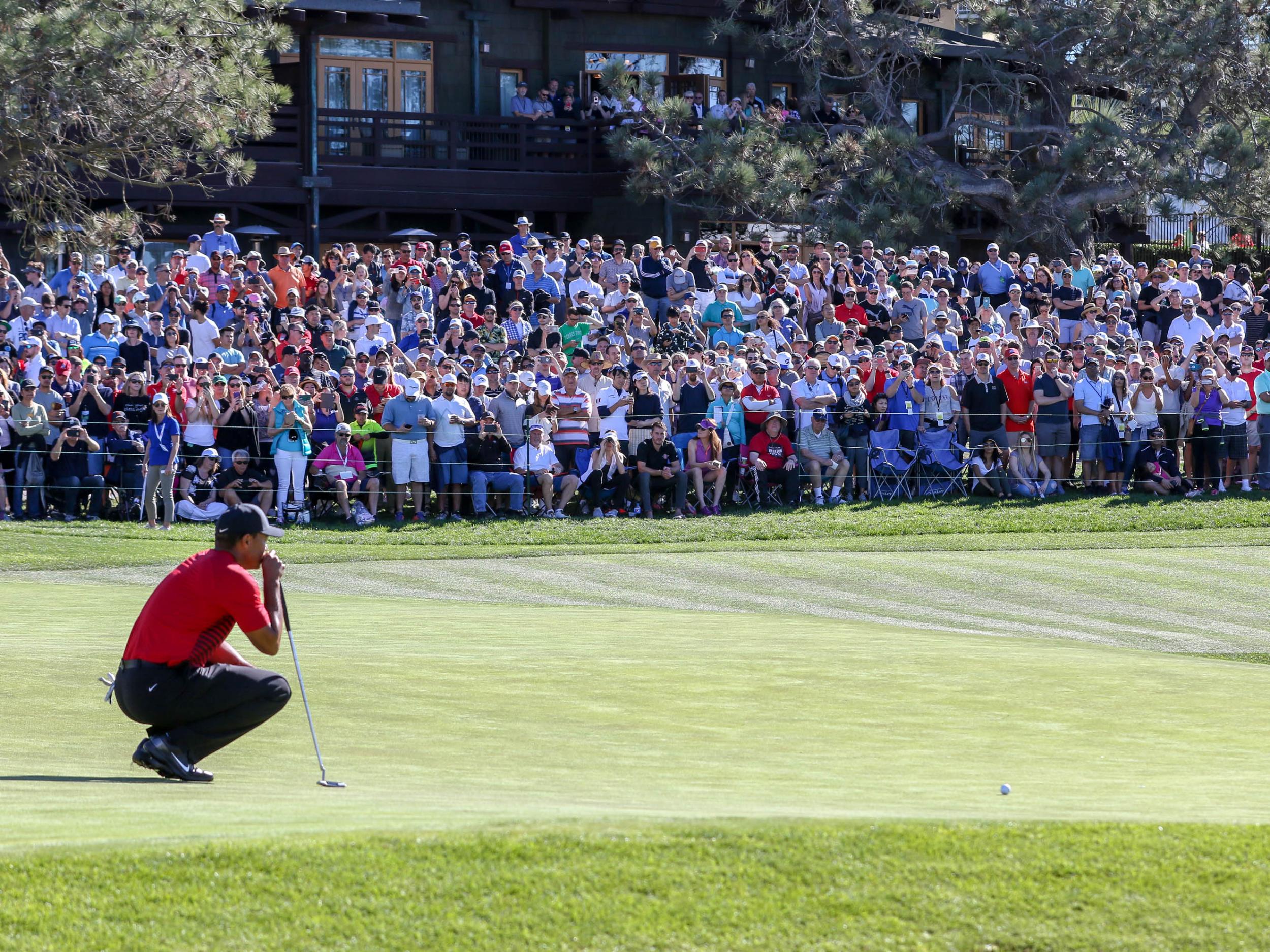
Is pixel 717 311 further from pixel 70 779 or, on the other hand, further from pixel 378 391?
pixel 70 779

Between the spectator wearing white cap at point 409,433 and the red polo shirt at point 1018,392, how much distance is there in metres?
7.87

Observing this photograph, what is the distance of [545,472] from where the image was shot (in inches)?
869

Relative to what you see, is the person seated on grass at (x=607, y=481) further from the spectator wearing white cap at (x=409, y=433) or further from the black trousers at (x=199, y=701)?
the black trousers at (x=199, y=701)

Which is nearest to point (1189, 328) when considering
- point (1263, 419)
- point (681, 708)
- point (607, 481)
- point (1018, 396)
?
point (1263, 419)

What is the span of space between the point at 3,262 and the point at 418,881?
20516 mm

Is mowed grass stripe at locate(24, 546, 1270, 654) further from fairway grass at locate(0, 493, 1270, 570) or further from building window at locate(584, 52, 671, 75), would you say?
building window at locate(584, 52, 671, 75)

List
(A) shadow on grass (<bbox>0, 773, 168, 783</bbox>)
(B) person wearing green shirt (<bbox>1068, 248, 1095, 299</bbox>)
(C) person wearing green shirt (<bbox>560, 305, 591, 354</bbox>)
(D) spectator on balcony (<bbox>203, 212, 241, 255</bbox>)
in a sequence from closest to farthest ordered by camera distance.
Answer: (A) shadow on grass (<bbox>0, 773, 168, 783</bbox>) → (C) person wearing green shirt (<bbox>560, 305, 591, 354</bbox>) → (D) spectator on balcony (<bbox>203, 212, 241, 255</bbox>) → (B) person wearing green shirt (<bbox>1068, 248, 1095, 299</bbox>)

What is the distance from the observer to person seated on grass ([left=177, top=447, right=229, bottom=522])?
21.2 m

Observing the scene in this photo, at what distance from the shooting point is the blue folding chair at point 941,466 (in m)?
23.4

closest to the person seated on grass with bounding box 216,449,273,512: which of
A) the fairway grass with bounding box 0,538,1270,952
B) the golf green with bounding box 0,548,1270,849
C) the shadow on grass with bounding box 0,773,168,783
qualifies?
the golf green with bounding box 0,548,1270,849

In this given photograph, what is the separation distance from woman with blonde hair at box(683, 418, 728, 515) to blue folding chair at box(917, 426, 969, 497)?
9.50 ft

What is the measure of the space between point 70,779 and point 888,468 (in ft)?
54.3

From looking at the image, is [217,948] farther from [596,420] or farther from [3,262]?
[3,262]

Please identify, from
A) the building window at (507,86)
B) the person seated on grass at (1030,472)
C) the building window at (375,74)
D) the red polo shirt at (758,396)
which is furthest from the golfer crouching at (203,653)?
the building window at (507,86)
